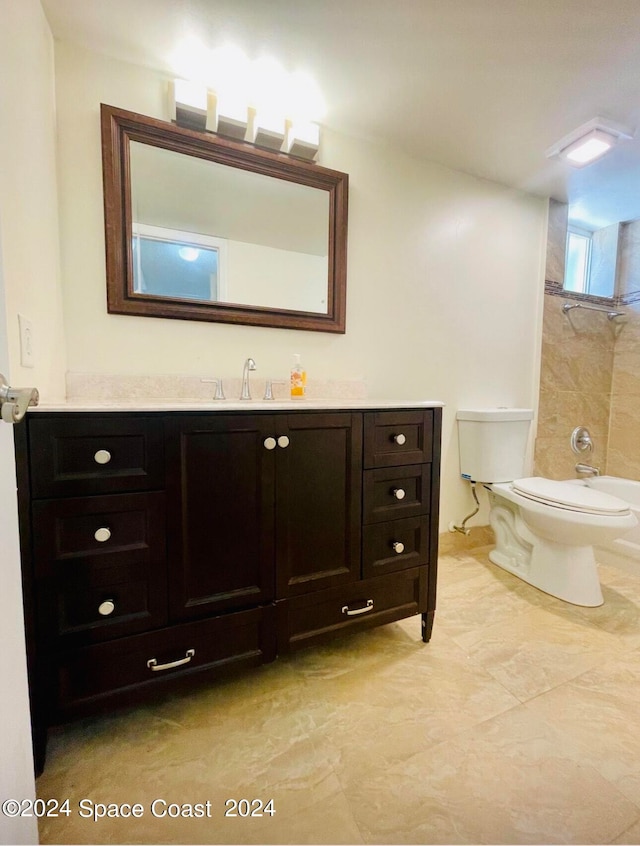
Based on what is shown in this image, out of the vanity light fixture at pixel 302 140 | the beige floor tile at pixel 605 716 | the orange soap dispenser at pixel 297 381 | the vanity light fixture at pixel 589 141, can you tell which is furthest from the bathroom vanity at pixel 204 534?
the vanity light fixture at pixel 589 141

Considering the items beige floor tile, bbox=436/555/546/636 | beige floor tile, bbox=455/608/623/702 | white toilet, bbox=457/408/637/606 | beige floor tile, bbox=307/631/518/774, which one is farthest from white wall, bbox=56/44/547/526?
beige floor tile, bbox=307/631/518/774

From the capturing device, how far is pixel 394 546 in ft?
4.03

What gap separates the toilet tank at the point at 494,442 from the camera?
189 cm

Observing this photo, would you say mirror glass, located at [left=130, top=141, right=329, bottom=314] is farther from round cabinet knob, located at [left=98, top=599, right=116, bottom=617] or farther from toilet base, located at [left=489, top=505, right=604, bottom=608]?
toilet base, located at [left=489, top=505, right=604, bottom=608]

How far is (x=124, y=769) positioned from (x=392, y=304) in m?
1.88

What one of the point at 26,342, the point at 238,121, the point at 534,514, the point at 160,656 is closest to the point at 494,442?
the point at 534,514

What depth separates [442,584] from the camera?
1764 millimetres

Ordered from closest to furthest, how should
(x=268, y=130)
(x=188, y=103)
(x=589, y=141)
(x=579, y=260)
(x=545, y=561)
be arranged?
(x=188, y=103), (x=268, y=130), (x=589, y=141), (x=545, y=561), (x=579, y=260)

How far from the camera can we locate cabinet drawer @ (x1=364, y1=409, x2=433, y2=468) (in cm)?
116

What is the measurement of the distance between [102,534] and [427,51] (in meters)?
1.79

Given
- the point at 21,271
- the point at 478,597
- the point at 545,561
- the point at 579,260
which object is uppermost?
the point at 579,260

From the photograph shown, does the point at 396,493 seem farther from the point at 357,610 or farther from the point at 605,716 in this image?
the point at 605,716

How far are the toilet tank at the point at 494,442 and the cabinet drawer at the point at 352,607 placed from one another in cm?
84

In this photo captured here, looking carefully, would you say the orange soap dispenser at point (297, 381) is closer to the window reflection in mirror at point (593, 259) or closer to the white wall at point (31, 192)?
the white wall at point (31, 192)
